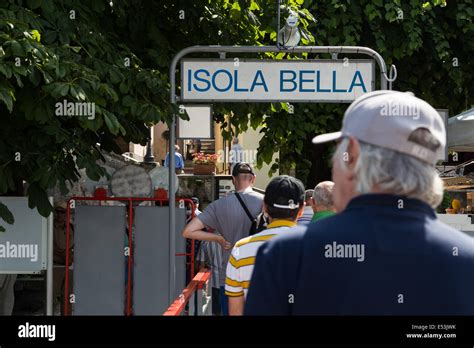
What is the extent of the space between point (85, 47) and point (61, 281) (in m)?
3.68

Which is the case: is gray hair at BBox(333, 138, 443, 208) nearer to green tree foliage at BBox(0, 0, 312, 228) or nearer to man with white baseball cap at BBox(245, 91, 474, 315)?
man with white baseball cap at BBox(245, 91, 474, 315)

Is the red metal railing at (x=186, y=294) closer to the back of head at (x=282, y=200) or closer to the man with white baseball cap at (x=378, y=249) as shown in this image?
the back of head at (x=282, y=200)

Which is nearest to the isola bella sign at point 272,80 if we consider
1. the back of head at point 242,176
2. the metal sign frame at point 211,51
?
the metal sign frame at point 211,51

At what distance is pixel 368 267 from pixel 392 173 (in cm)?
21

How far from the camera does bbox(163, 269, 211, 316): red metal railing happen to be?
17.2ft

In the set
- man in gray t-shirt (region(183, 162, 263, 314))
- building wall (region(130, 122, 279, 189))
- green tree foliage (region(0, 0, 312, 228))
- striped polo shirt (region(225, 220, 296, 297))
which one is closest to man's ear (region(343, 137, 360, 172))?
striped polo shirt (region(225, 220, 296, 297))

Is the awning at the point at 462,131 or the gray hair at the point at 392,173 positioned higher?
the awning at the point at 462,131

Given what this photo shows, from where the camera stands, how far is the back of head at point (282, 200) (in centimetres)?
464

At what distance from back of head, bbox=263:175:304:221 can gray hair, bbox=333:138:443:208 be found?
8.04 feet

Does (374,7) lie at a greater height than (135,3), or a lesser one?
greater

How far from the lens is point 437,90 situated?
1571 centimetres

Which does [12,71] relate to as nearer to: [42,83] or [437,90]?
[42,83]

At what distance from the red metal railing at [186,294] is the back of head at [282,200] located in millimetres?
708

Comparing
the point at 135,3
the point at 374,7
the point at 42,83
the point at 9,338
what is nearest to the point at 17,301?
the point at 135,3
